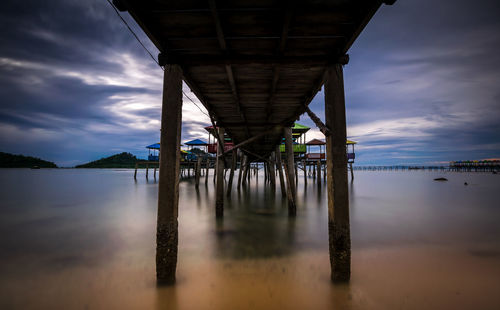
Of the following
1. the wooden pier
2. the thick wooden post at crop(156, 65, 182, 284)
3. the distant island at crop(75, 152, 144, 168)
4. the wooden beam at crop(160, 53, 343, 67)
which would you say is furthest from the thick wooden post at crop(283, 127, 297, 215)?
the distant island at crop(75, 152, 144, 168)

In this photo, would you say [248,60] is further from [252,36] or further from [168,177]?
[168,177]

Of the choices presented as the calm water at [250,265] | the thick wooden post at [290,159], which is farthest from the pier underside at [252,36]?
the calm water at [250,265]

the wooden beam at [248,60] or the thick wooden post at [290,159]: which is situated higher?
the wooden beam at [248,60]

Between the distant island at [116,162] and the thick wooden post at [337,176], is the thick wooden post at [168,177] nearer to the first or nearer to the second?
the thick wooden post at [337,176]

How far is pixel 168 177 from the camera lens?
273 cm

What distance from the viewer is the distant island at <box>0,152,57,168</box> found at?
80438 millimetres

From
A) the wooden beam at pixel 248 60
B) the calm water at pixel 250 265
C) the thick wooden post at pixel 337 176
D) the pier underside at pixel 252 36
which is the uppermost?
the pier underside at pixel 252 36

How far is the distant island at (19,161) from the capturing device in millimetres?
80438

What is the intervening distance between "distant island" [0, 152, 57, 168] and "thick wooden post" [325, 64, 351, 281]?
4663 inches

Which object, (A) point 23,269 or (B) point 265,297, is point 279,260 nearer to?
(B) point 265,297

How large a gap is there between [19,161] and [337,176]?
123 m

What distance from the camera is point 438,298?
269cm

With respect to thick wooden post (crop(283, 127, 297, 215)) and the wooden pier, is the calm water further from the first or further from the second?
thick wooden post (crop(283, 127, 297, 215))

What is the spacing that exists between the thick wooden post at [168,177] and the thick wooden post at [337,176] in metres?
2.04
